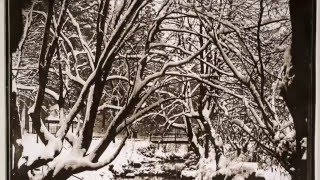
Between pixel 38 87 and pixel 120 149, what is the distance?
14.0 inches

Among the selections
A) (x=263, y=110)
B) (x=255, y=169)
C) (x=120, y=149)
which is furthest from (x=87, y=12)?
(x=255, y=169)

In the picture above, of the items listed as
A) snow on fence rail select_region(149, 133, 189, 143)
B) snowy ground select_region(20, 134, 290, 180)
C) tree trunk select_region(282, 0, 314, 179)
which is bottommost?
snowy ground select_region(20, 134, 290, 180)

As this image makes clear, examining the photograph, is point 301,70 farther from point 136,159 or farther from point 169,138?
point 136,159

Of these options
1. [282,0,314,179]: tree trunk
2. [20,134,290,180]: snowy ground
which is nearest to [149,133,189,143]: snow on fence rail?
[20,134,290,180]: snowy ground

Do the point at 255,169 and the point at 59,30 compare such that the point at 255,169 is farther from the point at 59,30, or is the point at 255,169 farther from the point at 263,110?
the point at 59,30

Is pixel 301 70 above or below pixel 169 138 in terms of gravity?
above

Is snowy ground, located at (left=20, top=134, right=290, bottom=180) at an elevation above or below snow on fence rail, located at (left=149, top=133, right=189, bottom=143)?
below

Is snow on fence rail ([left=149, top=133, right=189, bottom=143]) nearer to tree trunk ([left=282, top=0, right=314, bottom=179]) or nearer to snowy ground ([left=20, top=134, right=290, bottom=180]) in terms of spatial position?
snowy ground ([left=20, top=134, right=290, bottom=180])

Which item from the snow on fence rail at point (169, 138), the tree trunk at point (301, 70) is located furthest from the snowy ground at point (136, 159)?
the tree trunk at point (301, 70)

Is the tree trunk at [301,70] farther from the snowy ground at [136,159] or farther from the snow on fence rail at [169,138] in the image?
Result: the snow on fence rail at [169,138]

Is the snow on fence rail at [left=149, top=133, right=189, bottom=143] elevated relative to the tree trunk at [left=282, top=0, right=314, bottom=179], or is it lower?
lower

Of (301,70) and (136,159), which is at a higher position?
(301,70)

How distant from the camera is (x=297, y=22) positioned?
1.56 metres

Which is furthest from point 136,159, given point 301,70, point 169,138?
point 301,70
